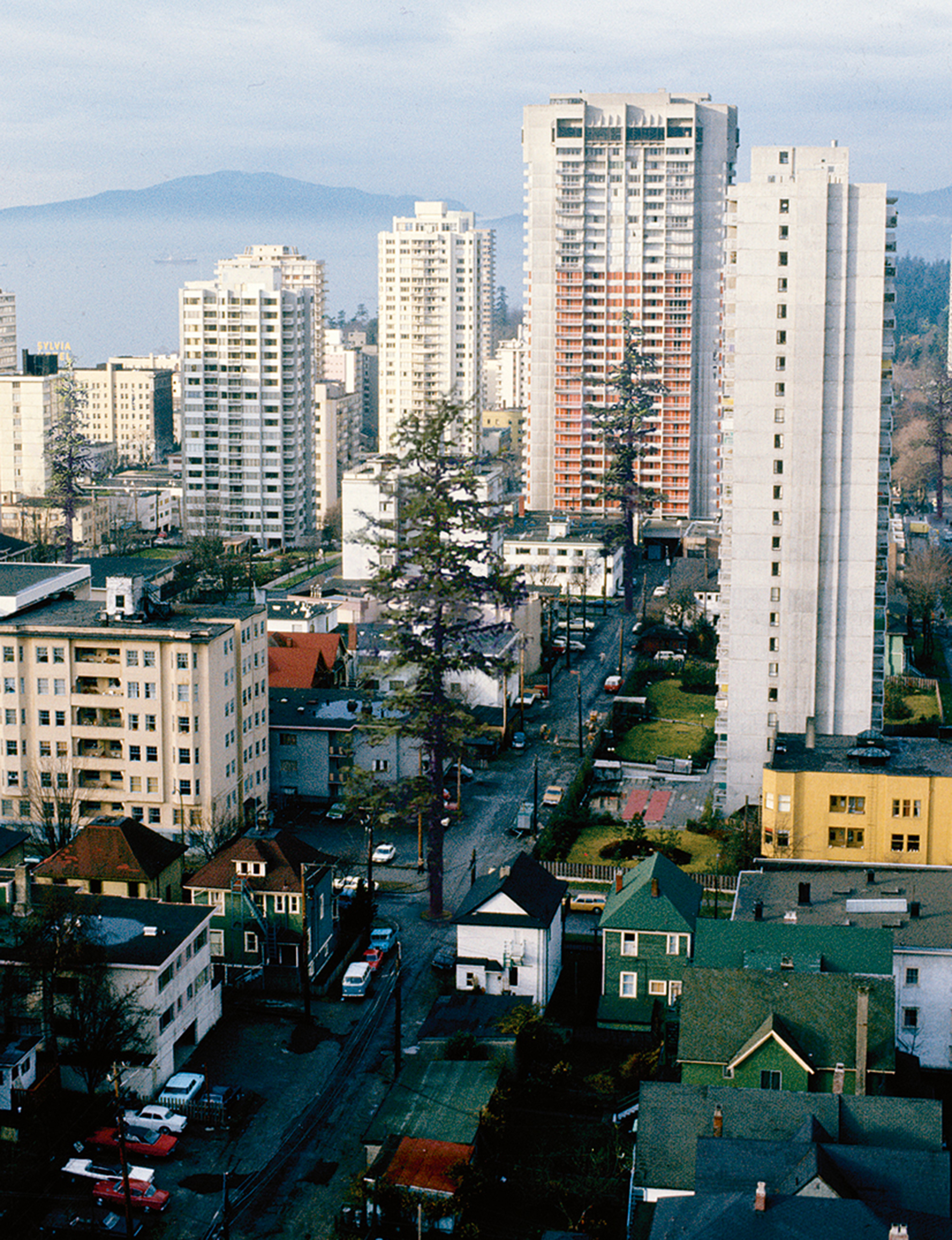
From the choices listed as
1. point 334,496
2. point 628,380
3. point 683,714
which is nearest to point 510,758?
point 683,714

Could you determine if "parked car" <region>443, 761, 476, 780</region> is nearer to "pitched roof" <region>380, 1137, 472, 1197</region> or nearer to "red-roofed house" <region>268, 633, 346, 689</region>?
"red-roofed house" <region>268, 633, 346, 689</region>

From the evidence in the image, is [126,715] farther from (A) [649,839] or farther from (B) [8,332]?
(B) [8,332]

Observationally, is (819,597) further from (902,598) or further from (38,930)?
(902,598)

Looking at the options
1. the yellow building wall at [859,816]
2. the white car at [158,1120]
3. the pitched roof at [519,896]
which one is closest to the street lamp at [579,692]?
the yellow building wall at [859,816]

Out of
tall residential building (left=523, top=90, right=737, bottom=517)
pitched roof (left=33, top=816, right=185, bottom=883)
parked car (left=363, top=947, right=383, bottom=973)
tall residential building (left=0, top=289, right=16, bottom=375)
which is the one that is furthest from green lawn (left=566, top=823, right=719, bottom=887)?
tall residential building (left=0, top=289, right=16, bottom=375)

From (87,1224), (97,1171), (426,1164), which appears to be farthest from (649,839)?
(87,1224)
